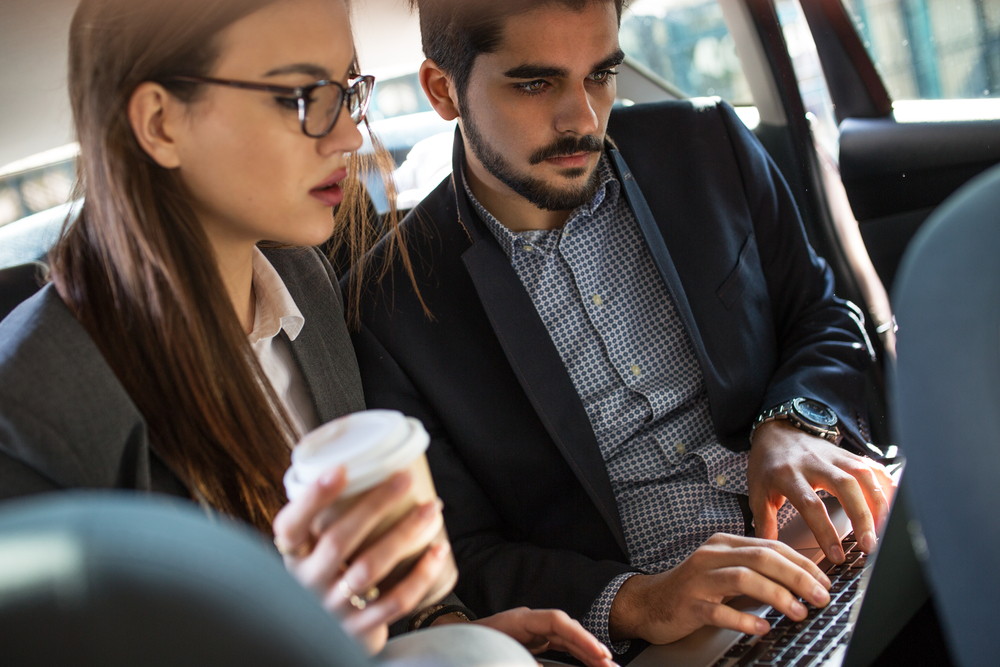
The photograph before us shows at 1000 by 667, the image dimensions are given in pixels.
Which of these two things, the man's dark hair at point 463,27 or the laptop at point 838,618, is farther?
the man's dark hair at point 463,27

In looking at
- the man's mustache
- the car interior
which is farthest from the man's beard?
the car interior

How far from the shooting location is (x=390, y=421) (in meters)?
0.63

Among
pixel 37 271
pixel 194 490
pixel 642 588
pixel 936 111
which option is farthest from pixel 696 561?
pixel 936 111

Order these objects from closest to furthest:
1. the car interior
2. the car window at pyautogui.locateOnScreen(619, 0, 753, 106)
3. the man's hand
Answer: the man's hand, the car interior, the car window at pyautogui.locateOnScreen(619, 0, 753, 106)

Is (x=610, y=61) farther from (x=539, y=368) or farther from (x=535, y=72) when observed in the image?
(x=539, y=368)

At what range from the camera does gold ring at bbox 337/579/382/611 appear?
0.61m

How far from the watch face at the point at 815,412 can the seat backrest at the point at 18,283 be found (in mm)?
1146

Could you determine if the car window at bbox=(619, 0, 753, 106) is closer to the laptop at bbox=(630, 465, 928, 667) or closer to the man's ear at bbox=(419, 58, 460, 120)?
the man's ear at bbox=(419, 58, 460, 120)

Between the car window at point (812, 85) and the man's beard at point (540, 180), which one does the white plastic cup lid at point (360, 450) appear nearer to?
the man's beard at point (540, 180)

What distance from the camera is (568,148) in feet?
4.50

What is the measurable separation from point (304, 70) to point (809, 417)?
87cm

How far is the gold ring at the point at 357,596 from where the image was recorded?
2.00 feet

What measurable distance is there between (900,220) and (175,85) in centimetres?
148

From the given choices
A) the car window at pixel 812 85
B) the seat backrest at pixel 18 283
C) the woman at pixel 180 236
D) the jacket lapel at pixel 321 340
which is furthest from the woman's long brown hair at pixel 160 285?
the car window at pixel 812 85
